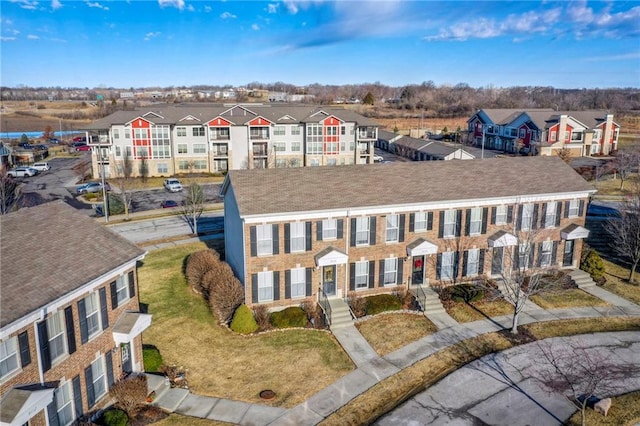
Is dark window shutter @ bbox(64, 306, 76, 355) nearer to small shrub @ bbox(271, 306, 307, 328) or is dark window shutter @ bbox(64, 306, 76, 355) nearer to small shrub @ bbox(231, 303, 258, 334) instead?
small shrub @ bbox(231, 303, 258, 334)

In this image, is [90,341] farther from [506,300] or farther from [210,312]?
[506,300]

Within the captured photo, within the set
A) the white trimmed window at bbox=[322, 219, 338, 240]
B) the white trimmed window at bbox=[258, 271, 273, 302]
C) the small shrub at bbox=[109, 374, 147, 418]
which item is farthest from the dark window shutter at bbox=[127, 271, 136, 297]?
the white trimmed window at bbox=[322, 219, 338, 240]

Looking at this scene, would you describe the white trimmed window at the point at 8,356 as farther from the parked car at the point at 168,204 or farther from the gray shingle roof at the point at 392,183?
the parked car at the point at 168,204

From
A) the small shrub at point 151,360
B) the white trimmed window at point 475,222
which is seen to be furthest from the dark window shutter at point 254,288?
the white trimmed window at point 475,222

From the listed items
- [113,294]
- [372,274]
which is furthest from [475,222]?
[113,294]

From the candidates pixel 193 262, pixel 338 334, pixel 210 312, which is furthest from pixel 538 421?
pixel 193 262

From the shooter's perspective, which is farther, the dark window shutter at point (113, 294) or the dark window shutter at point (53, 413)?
the dark window shutter at point (113, 294)
